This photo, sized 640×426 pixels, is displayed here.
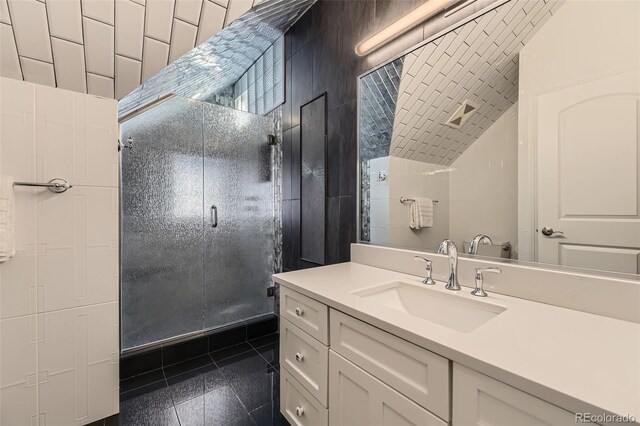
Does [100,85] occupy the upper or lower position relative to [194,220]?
upper

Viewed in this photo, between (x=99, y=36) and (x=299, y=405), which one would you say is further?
(x=299, y=405)

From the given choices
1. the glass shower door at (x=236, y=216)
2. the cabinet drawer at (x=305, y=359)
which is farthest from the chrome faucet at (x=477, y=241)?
the glass shower door at (x=236, y=216)

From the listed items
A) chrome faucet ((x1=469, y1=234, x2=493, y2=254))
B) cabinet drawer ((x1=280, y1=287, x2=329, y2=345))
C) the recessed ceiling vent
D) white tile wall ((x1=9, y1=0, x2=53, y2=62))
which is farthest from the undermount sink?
white tile wall ((x1=9, y1=0, x2=53, y2=62))

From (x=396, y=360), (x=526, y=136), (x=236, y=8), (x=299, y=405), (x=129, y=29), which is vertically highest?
(x=236, y=8)

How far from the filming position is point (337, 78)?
1776mm

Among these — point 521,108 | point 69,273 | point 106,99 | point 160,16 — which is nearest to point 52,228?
point 69,273

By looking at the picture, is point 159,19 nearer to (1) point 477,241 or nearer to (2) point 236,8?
(2) point 236,8

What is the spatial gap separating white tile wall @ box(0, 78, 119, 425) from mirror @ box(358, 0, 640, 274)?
145 cm

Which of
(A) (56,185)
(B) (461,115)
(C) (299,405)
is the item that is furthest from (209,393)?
(B) (461,115)

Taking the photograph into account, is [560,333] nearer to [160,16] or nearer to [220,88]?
[160,16]

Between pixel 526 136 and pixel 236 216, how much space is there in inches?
75.5

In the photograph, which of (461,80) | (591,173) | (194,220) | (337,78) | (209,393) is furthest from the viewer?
(194,220)

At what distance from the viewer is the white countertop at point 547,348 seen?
453 millimetres

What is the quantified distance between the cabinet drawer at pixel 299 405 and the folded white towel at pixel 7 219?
46.6 inches
